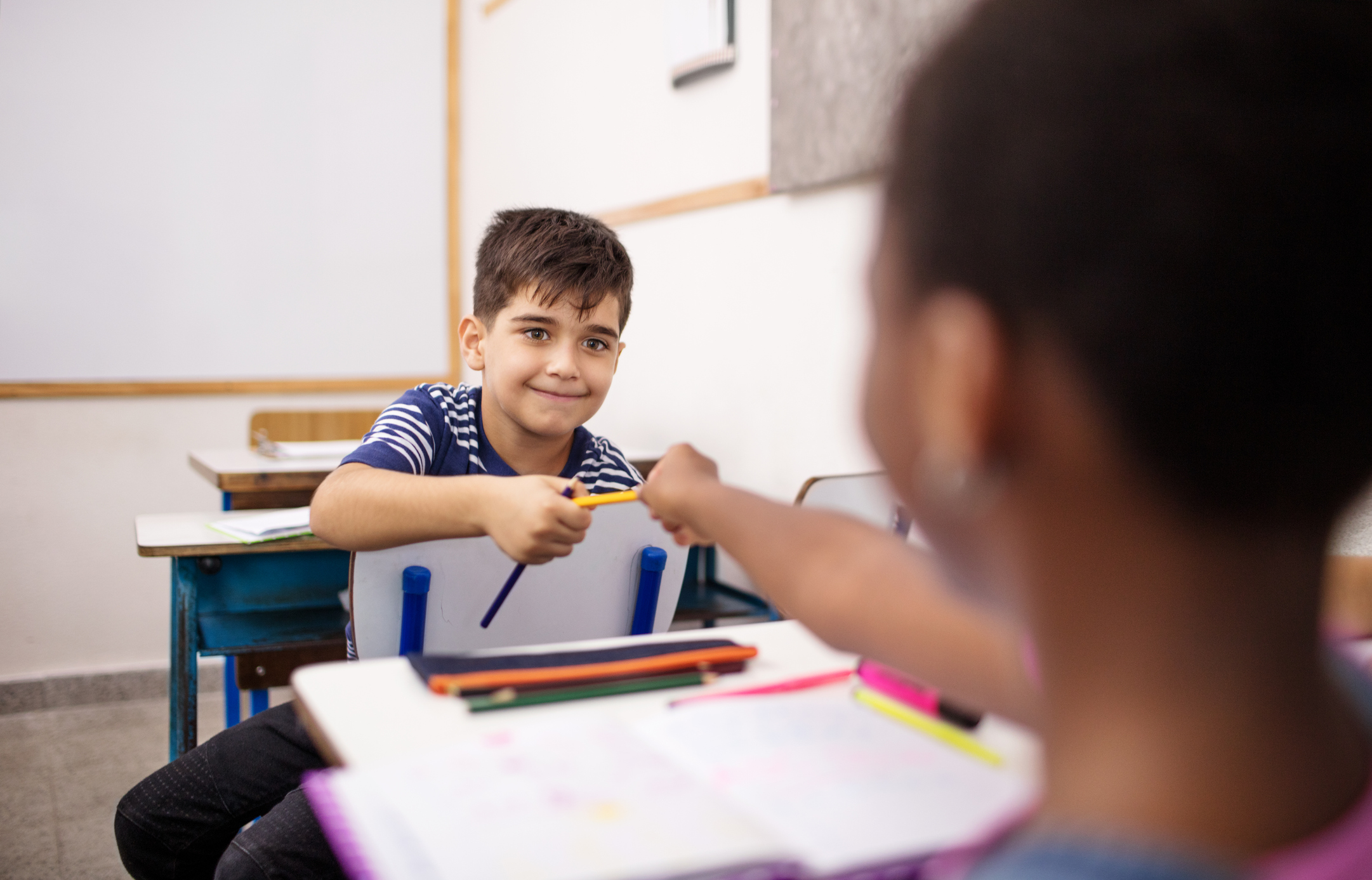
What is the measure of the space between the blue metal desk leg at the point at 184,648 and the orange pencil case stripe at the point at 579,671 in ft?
3.66

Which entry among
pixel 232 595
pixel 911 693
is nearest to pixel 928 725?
pixel 911 693

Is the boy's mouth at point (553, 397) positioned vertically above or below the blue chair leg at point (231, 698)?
above

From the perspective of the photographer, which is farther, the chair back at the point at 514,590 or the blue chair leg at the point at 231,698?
the blue chair leg at the point at 231,698

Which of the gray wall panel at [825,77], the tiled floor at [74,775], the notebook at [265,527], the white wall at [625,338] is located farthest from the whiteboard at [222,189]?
the gray wall panel at [825,77]

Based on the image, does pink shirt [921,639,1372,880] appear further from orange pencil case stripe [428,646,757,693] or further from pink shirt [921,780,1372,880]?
orange pencil case stripe [428,646,757,693]

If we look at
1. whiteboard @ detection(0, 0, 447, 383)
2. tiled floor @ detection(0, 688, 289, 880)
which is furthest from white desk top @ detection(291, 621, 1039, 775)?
whiteboard @ detection(0, 0, 447, 383)

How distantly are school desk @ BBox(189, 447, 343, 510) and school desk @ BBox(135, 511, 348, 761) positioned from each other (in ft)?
0.49

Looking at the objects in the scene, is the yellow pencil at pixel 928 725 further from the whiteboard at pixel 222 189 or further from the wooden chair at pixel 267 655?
the whiteboard at pixel 222 189

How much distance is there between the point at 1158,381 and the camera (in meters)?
0.33

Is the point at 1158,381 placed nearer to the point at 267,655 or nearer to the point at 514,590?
the point at 514,590

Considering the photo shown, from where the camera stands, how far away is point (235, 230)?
11.3ft

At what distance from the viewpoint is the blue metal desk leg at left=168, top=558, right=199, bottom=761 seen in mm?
1753

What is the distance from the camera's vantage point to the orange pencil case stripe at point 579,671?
2.71 feet

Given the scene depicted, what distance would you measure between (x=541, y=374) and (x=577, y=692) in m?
0.83
